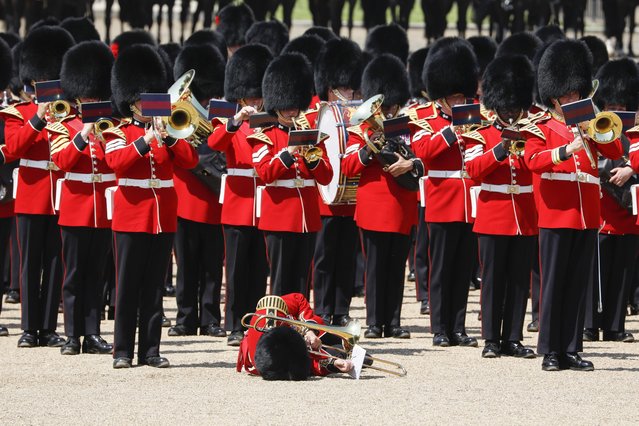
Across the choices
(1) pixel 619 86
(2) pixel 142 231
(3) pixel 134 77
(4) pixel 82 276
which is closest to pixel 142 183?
(2) pixel 142 231

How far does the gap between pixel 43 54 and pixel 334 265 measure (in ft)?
6.22

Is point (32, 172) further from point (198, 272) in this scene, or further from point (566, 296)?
point (566, 296)

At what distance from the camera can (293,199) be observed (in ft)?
29.5

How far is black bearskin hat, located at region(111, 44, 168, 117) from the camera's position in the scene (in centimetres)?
845

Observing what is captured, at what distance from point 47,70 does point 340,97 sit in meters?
1.60

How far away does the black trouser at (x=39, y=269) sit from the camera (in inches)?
363

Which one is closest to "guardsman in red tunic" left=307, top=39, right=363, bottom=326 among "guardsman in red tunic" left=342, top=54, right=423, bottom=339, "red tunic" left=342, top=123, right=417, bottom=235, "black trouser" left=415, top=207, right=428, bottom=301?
"guardsman in red tunic" left=342, top=54, right=423, bottom=339

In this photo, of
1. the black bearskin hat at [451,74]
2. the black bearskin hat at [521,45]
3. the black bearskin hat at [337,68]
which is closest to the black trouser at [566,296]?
the black bearskin hat at [451,74]

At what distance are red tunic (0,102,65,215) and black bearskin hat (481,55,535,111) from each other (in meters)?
2.14

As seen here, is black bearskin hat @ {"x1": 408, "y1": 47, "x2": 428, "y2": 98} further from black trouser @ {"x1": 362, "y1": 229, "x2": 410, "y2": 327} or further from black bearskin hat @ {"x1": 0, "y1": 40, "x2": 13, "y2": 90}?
black bearskin hat @ {"x1": 0, "y1": 40, "x2": 13, "y2": 90}

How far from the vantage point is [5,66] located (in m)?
10.3

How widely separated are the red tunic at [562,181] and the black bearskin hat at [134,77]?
5.49 ft

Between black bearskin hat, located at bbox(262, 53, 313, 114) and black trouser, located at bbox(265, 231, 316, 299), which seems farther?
black bearskin hat, located at bbox(262, 53, 313, 114)

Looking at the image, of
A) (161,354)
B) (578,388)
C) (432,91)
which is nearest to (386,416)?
(578,388)
